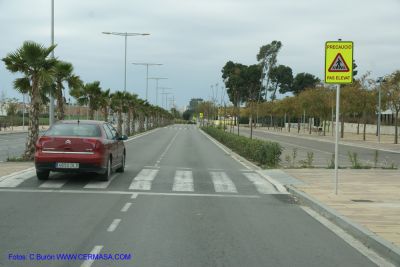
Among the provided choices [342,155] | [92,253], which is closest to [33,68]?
[92,253]

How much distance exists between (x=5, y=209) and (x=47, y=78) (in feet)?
36.1

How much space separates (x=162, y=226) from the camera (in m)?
8.86

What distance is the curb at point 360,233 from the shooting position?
7003mm

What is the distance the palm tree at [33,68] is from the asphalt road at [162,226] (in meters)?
6.13

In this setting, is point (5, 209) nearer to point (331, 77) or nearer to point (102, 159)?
point (102, 159)

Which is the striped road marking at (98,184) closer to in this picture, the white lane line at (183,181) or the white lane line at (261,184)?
the white lane line at (183,181)

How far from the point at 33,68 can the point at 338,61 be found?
12393 millimetres

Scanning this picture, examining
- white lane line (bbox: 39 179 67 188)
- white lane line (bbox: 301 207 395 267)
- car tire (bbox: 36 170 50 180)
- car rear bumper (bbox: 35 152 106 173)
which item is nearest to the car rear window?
car rear bumper (bbox: 35 152 106 173)

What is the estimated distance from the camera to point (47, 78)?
20500 mm

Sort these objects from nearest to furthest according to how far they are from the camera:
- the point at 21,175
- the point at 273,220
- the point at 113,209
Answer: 1. the point at 273,220
2. the point at 113,209
3. the point at 21,175

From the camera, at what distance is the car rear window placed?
14.4 meters

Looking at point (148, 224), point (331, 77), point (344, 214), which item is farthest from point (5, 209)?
point (331, 77)

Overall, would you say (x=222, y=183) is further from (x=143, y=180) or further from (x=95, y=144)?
(x=95, y=144)

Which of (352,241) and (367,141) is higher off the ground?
(352,241)
